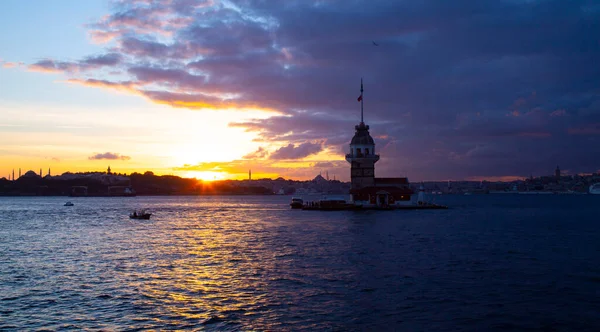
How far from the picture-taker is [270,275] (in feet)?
104

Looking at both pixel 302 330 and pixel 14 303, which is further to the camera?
pixel 14 303

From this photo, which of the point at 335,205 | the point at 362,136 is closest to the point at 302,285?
the point at 335,205

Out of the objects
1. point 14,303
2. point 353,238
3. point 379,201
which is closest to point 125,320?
point 14,303

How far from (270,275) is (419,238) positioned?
88.0 ft

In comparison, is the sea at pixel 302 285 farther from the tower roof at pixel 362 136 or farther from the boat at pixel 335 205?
the tower roof at pixel 362 136

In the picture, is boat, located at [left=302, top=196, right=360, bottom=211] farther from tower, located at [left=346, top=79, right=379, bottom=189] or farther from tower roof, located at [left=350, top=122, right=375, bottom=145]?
tower roof, located at [left=350, top=122, right=375, bottom=145]

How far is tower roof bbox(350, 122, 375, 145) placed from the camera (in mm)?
113312

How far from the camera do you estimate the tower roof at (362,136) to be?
113m

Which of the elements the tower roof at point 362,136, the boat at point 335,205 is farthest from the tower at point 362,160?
the boat at point 335,205

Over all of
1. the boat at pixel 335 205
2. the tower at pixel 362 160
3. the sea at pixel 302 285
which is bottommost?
the sea at pixel 302 285

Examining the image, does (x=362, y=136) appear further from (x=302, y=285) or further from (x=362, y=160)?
(x=302, y=285)

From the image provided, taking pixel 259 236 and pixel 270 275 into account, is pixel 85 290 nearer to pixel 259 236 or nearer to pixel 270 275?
pixel 270 275

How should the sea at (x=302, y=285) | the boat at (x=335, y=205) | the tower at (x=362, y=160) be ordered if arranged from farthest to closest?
the tower at (x=362, y=160), the boat at (x=335, y=205), the sea at (x=302, y=285)

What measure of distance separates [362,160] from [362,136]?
6219mm
